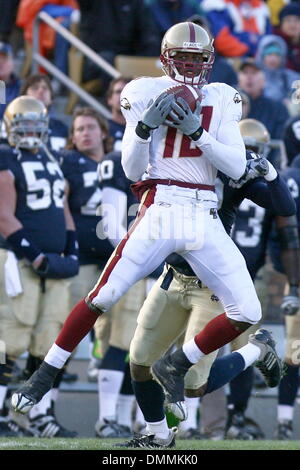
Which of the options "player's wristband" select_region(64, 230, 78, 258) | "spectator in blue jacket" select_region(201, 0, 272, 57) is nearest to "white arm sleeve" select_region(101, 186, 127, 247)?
"player's wristband" select_region(64, 230, 78, 258)

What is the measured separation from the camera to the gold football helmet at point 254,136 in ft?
21.6

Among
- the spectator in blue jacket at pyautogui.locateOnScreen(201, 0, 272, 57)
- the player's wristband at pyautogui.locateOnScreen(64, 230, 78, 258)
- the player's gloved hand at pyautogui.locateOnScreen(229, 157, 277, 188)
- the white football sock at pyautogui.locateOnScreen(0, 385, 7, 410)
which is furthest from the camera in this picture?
the spectator in blue jacket at pyautogui.locateOnScreen(201, 0, 272, 57)

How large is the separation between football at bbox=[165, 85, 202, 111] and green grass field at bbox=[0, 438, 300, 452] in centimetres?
148

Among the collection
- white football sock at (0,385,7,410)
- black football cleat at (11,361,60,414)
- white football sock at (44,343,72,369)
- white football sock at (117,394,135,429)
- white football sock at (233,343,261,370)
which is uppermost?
white football sock at (44,343,72,369)

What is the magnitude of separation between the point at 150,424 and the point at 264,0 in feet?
19.3

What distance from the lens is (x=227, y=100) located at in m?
5.00

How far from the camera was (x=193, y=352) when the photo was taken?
498 centimetres

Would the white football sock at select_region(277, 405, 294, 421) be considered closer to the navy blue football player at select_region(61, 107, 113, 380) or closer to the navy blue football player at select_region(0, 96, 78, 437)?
the navy blue football player at select_region(61, 107, 113, 380)

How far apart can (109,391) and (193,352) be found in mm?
1701

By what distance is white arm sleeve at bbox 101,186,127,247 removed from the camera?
21.8 feet

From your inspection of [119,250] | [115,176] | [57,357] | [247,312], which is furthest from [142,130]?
[115,176]

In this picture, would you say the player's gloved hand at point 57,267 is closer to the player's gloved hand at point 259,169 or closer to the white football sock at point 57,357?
the white football sock at point 57,357

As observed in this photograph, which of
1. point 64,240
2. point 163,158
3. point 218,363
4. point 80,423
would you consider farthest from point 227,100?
point 80,423
